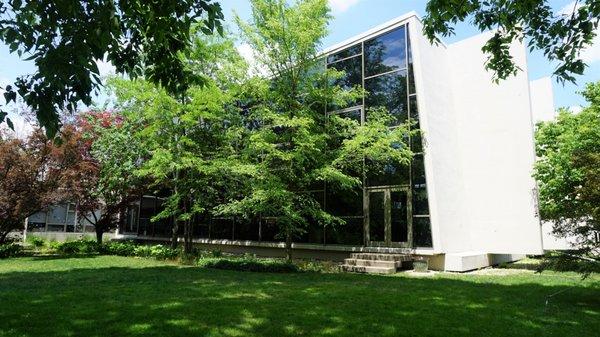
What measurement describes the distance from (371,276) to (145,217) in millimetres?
18013

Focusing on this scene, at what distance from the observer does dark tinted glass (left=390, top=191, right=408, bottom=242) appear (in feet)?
48.4

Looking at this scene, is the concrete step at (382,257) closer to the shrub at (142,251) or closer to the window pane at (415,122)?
the window pane at (415,122)

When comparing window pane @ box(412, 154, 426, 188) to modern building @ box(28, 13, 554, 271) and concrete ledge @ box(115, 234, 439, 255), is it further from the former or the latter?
concrete ledge @ box(115, 234, 439, 255)

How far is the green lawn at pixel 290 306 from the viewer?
5.74m

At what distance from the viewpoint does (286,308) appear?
7016 millimetres

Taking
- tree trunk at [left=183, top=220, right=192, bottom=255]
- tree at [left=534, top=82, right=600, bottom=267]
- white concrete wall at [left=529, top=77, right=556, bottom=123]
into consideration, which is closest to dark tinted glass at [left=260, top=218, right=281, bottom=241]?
tree trunk at [left=183, top=220, right=192, bottom=255]

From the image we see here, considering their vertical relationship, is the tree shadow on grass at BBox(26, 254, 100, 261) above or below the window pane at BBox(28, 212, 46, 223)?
below

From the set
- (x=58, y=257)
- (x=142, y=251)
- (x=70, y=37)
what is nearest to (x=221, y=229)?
(x=142, y=251)

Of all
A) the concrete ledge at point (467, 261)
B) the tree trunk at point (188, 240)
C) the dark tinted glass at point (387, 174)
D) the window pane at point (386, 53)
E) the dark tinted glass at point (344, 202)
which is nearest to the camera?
the concrete ledge at point (467, 261)

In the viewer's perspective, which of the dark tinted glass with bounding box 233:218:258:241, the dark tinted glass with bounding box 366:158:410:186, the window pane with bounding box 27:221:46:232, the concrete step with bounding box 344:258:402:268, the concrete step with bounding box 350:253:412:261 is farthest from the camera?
the window pane with bounding box 27:221:46:232

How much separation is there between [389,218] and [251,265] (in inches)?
210

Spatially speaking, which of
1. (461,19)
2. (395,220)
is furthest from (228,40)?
(461,19)

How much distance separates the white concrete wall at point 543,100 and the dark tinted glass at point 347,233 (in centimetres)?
1840

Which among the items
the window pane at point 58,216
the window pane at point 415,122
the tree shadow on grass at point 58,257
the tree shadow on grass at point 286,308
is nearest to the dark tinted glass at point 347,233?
the window pane at point 415,122
